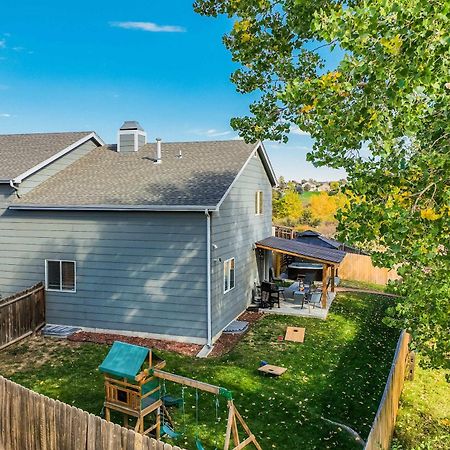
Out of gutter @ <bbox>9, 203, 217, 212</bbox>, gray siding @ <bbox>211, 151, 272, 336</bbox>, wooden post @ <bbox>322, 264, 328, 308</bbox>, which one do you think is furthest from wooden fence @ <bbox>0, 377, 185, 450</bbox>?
wooden post @ <bbox>322, 264, 328, 308</bbox>

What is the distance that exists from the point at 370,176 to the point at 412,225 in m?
1.11

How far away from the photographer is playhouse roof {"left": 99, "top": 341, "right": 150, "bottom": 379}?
7.78m

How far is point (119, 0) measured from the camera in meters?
25.9

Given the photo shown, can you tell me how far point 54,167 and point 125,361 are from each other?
1146 cm

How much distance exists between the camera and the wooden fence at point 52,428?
5.39m

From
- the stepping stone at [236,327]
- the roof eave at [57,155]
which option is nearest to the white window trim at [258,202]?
the stepping stone at [236,327]

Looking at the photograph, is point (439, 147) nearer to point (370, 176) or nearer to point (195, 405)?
point (370, 176)

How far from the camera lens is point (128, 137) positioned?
19062 mm

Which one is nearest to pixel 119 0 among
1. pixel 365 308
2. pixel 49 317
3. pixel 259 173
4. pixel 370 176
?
pixel 259 173

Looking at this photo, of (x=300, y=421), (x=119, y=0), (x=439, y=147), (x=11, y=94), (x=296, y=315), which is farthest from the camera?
(x=11, y=94)

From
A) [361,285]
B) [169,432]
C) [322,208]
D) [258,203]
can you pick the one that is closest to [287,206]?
[322,208]

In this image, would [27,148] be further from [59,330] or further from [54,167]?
[59,330]

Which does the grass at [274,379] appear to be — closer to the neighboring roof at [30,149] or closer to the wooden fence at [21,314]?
the wooden fence at [21,314]

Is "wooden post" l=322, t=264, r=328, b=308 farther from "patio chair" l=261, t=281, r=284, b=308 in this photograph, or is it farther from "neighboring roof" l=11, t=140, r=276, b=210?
"neighboring roof" l=11, t=140, r=276, b=210
